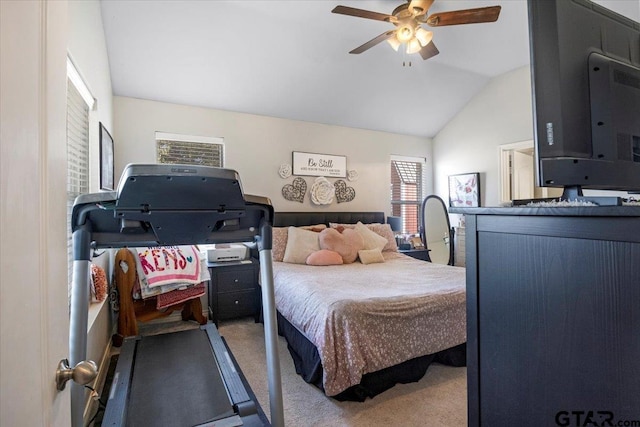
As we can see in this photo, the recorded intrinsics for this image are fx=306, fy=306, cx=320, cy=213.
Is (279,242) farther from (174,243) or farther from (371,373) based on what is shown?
(174,243)

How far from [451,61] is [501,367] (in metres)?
3.97

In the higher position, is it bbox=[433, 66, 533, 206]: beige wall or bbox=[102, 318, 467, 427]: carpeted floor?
bbox=[433, 66, 533, 206]: beige wall

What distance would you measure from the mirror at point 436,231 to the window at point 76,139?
4.14 meters

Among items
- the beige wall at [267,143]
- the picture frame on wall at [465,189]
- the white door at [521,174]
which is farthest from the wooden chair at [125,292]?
the white door at [521,174]

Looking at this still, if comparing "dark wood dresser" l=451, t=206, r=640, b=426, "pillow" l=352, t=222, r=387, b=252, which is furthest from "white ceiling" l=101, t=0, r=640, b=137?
"dark wood dresser" l=451, t=206, r=640, b=426

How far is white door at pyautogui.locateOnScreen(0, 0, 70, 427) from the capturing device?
0.42 meters

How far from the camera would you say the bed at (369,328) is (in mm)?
1884

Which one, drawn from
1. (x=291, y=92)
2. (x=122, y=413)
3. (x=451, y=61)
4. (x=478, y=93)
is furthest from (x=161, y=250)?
(x=478, y=93)

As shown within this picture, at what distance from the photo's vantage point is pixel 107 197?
118cm

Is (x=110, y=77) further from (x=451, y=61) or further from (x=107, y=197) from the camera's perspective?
(x=451, y=61)

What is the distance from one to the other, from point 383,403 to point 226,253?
2.24 meters

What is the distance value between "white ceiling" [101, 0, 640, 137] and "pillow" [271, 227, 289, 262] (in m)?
1.54

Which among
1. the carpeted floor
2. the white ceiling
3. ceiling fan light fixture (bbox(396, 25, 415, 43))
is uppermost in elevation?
the white ceiling

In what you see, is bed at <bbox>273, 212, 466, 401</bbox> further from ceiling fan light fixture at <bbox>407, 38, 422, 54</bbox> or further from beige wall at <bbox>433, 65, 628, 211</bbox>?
beige wall at <bbox>433, 65, 628, 211</bbox>
